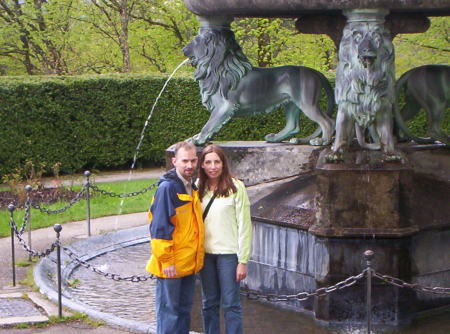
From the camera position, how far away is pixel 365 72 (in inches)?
252

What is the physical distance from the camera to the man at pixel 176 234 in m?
4.94

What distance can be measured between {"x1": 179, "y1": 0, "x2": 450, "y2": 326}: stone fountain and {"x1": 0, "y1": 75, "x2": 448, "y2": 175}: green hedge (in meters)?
10.6

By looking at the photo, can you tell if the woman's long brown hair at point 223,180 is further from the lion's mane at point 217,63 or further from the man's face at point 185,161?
the lion's mane at point 217,63

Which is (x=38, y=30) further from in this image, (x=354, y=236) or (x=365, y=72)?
(x=354, y=236)

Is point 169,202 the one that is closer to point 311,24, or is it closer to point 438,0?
point 438,0

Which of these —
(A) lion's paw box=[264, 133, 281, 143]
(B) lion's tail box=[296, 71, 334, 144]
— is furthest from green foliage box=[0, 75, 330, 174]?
(B) lion's tail box=[296, 71, 334, 144]

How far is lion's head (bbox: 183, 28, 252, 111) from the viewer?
7.62 metres

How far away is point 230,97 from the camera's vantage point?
7809 millimetres

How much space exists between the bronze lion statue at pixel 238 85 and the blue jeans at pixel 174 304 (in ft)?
9.20

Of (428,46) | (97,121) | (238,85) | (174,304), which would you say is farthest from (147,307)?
(428,46)

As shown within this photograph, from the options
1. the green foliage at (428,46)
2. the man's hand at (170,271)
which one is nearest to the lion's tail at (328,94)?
the man's hand at (170,271)

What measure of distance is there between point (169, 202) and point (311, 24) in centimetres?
388

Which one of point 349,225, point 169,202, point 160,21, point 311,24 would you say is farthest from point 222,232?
point 160,21

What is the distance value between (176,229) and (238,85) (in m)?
3.17
